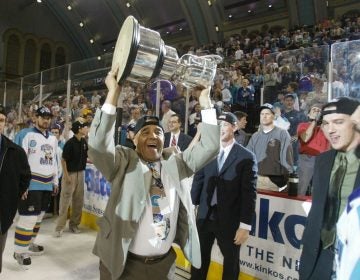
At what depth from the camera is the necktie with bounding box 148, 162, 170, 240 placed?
6.57ft

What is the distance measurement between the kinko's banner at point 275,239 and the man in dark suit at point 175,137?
182 centimetres

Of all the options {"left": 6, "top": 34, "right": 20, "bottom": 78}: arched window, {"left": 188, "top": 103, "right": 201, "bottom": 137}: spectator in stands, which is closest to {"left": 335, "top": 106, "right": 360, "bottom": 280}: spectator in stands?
{"left": 188, "top": 103, "right": 201, "bottom": 137}: spectator in stands

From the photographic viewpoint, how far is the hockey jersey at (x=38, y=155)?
4406mm

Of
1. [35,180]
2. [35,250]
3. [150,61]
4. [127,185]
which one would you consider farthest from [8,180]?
[150,61]

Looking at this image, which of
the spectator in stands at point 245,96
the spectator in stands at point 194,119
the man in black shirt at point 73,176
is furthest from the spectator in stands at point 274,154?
the spectator in stands at point 245,96

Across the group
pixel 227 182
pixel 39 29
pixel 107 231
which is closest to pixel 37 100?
pixel 227 182

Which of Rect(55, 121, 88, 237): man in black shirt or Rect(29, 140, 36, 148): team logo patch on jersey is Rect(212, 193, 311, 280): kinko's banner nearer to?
Rect(29, 140, 36, 148): team logo patch on jersey

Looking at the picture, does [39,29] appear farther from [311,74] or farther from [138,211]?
[138,211]

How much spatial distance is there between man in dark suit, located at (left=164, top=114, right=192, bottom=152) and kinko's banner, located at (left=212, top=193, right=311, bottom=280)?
1.82 meters

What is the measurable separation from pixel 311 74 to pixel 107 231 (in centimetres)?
409

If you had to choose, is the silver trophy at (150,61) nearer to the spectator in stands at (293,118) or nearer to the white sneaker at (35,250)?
the spectator in stands at (293,118)

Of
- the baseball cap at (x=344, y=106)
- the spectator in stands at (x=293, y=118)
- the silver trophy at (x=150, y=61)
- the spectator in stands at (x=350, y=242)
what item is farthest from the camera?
the spectator in stands at (x=293, y=118)

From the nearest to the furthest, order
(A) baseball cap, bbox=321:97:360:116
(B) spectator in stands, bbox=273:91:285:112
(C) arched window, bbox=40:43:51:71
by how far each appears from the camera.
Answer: (A) baseball cap, bbox=321:97:360:116, (B) spectator in stands, bbox=273:91:285:112, (C) arched window, bbox=40:43:51:71

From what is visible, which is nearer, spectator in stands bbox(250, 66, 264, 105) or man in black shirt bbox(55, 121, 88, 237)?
man in black shirt bbox(55, 121, 88, 237)
